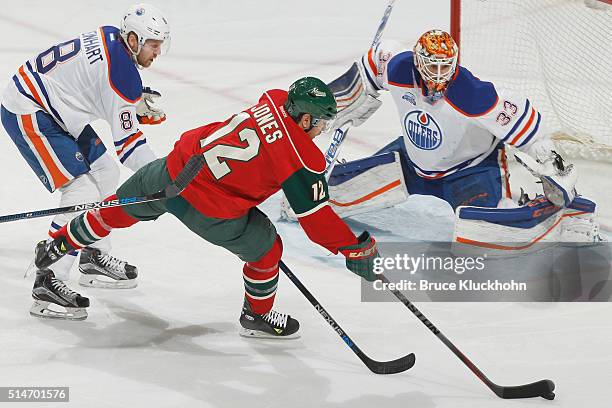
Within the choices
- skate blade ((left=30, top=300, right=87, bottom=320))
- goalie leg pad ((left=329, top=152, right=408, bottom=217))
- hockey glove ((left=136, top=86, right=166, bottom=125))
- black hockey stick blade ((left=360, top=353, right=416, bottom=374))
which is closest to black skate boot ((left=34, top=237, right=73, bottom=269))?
skate blade ((left=30, top=300, right=87, bottom=320))

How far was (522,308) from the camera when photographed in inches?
156

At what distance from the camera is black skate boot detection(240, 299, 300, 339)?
12.1 ft

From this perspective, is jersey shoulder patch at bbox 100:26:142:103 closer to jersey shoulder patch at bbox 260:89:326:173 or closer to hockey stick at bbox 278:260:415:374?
jersey shoulder patch at bbox 260:89:326:173

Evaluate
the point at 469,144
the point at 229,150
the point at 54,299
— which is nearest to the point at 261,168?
the point at 229,150

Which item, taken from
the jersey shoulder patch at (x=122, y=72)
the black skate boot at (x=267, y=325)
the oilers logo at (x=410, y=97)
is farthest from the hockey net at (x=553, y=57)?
the black skate boot at (x=267, y=325)

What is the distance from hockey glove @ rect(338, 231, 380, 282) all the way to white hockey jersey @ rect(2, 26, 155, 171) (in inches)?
36.6

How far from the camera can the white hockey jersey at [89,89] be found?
3799mm

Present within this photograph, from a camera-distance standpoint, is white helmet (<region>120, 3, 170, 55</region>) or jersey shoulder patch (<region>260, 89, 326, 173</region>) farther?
white helmet (<region>120, 3, 170, 55</region>)

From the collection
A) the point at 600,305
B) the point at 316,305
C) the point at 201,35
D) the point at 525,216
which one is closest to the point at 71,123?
the point at 316,305

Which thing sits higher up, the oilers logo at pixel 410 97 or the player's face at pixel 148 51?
the player's face at pixel 148 51

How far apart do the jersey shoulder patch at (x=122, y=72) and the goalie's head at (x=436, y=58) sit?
107 cm

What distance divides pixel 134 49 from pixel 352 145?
2.11 metres

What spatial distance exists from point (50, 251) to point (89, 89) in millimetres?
611

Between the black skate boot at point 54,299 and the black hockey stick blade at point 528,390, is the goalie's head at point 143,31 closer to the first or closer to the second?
the black skate boot at point 54,299
